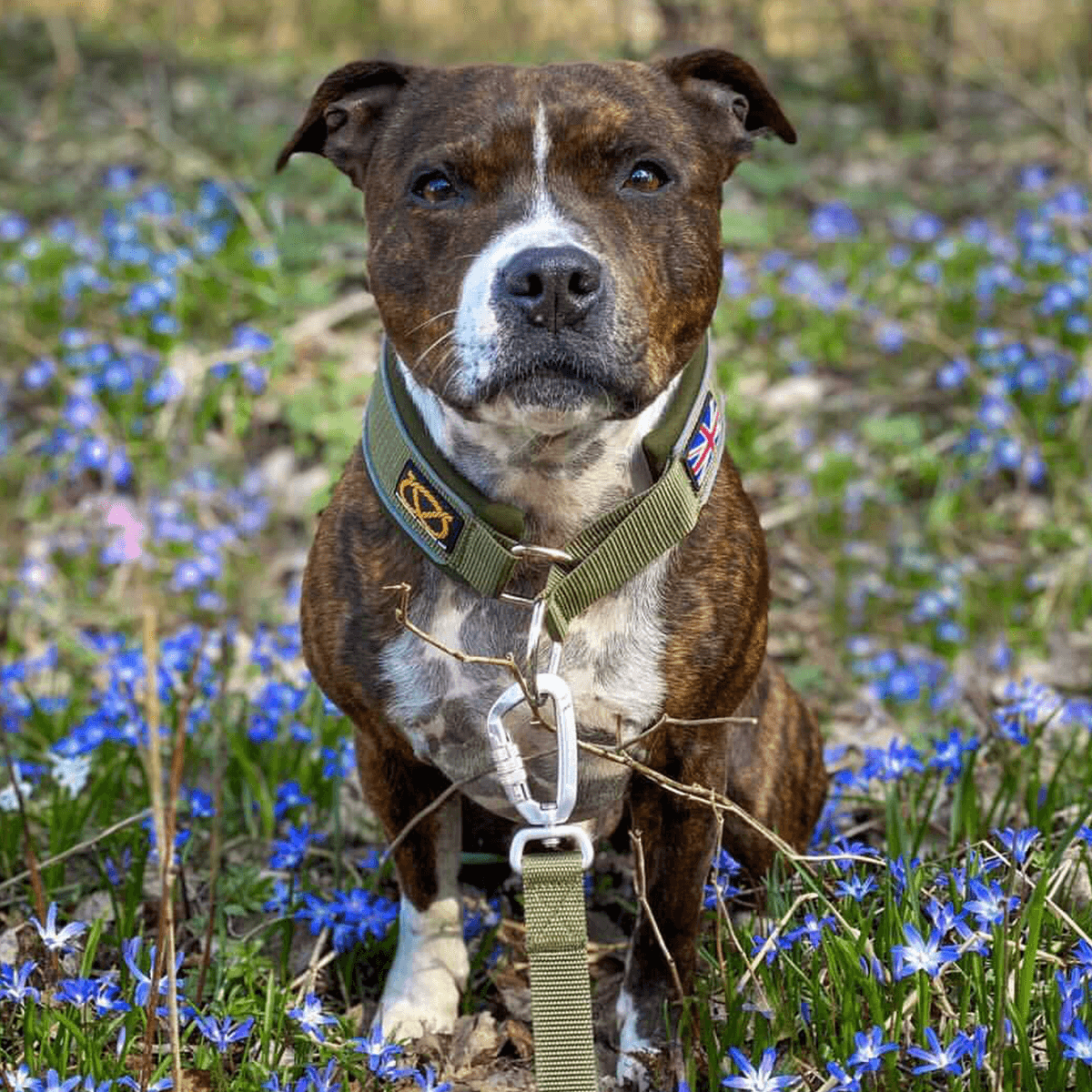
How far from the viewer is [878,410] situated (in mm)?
6141

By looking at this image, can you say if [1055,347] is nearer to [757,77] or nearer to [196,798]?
[757,77]

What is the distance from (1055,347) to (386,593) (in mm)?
3816

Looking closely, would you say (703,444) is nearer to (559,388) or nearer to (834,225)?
(559,388)

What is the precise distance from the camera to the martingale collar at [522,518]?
2.74m

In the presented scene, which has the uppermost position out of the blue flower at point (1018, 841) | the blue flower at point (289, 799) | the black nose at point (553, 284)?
the black nose at point (553, 284)

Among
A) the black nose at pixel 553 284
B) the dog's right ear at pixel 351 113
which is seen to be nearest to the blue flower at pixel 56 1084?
the black nose at pixel 553 284

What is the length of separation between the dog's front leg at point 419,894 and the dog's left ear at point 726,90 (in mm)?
1390

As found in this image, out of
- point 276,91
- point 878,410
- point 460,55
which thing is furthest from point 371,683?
point 460,55

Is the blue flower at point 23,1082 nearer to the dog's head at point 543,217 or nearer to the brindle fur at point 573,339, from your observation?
the brindle fur at point 573,339

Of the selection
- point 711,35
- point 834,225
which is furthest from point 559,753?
point 711,35

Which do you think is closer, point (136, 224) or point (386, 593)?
point (386, 593)

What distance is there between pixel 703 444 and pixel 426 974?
1.21 metres

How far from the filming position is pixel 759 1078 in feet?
7.99

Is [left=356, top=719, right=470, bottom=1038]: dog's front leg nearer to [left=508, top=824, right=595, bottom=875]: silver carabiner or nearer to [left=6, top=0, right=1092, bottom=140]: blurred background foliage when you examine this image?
[left=508, top=824, right=595, bottom=875]: silver carabiner
